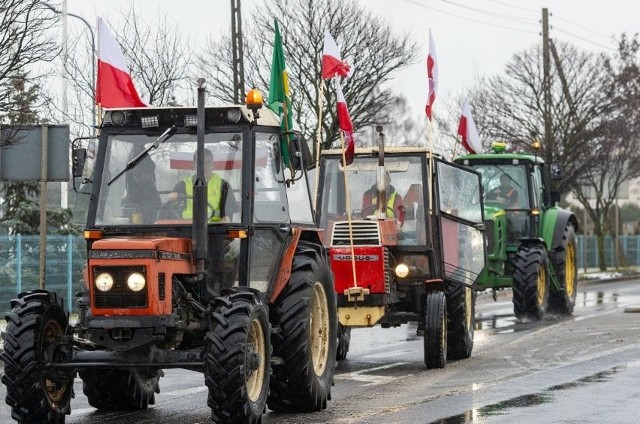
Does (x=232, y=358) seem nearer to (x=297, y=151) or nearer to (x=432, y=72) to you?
(x=297, y=151)

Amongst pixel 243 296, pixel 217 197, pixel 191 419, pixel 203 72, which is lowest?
pixel 191 419

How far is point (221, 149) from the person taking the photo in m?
11.7

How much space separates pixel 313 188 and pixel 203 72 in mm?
17052

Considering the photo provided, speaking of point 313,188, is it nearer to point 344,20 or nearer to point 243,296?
Answer: point 243,296

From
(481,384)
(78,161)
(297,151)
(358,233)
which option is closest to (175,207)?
(78,161)

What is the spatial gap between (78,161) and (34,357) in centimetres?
177

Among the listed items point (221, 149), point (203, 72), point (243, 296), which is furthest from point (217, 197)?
point (203, 72)

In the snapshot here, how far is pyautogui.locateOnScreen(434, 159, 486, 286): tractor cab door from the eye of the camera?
17516 mm

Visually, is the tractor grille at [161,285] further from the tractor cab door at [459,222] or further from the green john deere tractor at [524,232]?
the green john deere tractor at [524,232]

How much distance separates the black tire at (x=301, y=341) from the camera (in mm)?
11688

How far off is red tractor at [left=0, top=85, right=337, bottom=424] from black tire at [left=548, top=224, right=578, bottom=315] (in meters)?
13.8

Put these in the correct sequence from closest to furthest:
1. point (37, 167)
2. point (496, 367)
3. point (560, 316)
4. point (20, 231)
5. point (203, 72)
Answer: point (496, 367), point (37, 167), point (560, 316), point (20, 231), point (203, 72)

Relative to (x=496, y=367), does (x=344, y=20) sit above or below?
above

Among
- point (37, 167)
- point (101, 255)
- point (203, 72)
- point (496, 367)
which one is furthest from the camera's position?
point (203, 72)
